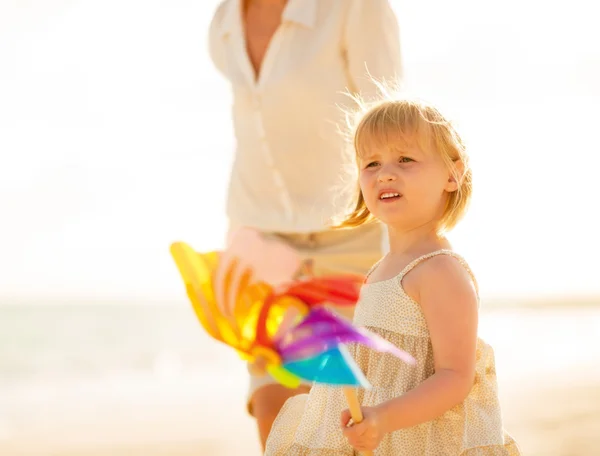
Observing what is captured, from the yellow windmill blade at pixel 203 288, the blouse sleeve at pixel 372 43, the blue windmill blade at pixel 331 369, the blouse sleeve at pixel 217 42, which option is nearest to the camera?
the blue windmill blade at pixel 331 369

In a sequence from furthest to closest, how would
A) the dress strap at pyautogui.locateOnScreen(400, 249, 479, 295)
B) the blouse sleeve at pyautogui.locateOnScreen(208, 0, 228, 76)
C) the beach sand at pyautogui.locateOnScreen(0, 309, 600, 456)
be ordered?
1. the beach sand at pyautogui.locateOnScreen(0, 309, 600, 456)
2. the blouse sleeve at pyautogui.locateOnScreen(208, 0, 228, 76)
3. the dress strap at pyautogui.locateOnScreen(400, 249, 479, 295)

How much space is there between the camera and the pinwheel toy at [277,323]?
152 cm

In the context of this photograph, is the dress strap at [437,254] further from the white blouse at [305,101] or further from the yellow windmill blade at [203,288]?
the white blouse at [305,101]

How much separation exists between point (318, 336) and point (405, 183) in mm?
486

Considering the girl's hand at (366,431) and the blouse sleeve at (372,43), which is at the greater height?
the blouse sleeve at (372,43)

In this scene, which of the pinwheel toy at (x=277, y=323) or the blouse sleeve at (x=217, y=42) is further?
the blouse sleeve at (x=217, y=42)

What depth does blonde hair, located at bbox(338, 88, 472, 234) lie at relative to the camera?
6.36 ft

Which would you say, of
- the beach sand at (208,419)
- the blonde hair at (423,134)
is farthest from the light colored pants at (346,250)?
the beach sand at (208,419)

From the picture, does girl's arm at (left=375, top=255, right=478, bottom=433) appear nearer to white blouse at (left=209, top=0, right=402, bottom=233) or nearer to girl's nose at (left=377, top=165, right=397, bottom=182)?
girl's nose at (left=377, top=165, right=397, bottom=182)

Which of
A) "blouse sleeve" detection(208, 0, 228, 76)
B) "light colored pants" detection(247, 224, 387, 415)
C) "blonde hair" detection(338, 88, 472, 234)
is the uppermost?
"blouse sleeve" detection(208, 0, 228, 76)

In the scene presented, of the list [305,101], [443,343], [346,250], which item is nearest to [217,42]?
Answer: [305,101]

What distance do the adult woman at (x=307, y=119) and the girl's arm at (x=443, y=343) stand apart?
82 cm

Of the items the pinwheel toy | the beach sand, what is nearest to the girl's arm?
the pinwheel toy

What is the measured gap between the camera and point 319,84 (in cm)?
265
